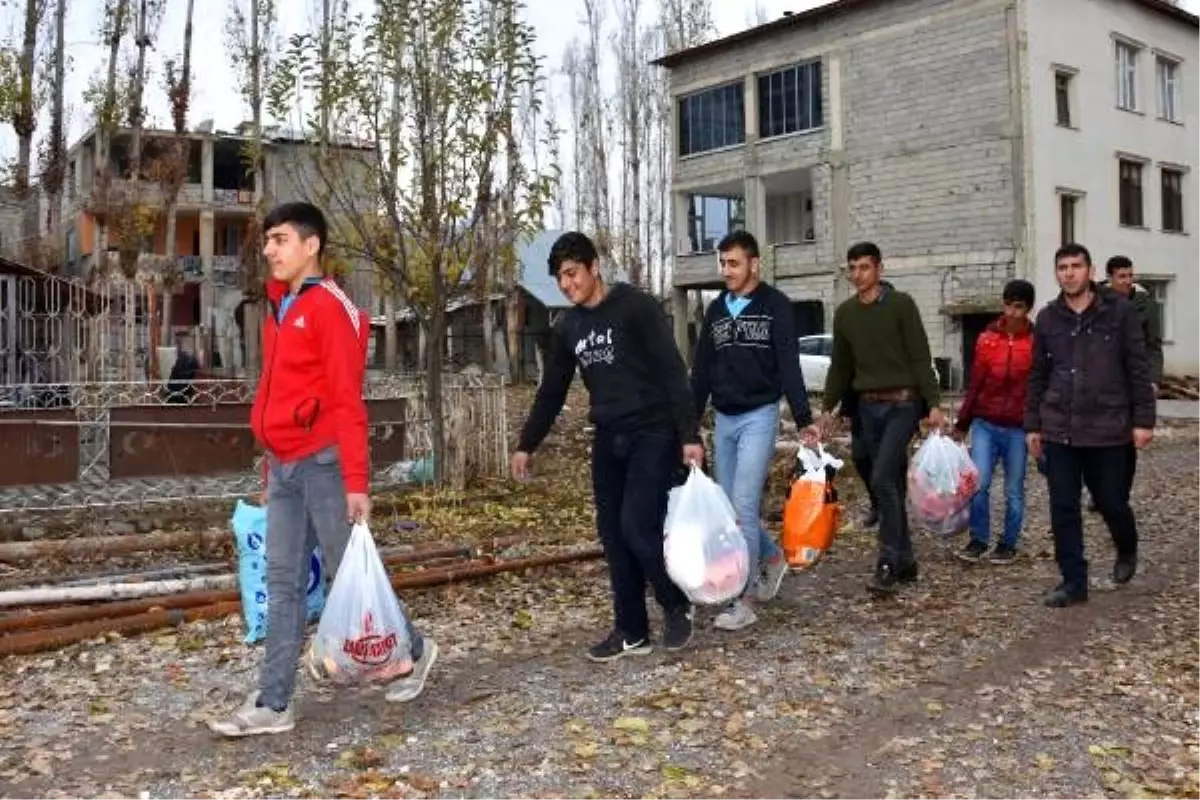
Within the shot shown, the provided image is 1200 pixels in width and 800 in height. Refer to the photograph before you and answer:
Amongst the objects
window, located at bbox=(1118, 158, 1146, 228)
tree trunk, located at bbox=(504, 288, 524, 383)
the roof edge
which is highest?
the roof edge

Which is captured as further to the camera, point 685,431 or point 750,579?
point 750,579

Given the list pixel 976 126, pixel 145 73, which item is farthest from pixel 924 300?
pixel 145 73

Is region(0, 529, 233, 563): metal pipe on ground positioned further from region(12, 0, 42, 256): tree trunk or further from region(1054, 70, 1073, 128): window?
region(1054, 70, 1073, 128): window

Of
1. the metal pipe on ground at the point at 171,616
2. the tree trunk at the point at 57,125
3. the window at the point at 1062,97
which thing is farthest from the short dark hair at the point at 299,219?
the window at the point at 1062,97

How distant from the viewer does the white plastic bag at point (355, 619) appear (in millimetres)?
4301

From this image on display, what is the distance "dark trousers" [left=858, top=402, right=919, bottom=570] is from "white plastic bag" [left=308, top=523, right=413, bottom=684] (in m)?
3.27

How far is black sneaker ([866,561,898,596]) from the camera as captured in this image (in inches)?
260

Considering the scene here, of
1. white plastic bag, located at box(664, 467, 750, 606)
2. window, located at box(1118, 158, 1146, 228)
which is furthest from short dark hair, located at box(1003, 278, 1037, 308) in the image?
window, located at box(1118, 158, 1146, 228)

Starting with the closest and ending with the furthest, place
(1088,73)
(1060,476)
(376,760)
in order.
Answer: (376,760), (1060,476), (1088,73)

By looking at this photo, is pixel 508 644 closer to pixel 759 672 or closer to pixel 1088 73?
pixel 759 672

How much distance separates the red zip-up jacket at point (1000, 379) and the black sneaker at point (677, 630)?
9.72ft

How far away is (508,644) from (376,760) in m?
1.76

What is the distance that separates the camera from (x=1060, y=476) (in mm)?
6266

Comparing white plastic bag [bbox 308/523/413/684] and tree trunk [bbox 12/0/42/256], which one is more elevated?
tree trunk [bbox 12/0/42/256]
